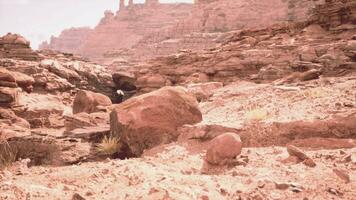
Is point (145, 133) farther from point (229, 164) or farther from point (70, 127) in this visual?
point (70, 127)

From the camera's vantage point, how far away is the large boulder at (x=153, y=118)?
6.56 meters

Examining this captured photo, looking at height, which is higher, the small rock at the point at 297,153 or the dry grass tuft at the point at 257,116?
the small rock at the point at 297,153

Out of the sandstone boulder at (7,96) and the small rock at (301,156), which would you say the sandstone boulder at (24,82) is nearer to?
the sandstone boulder at (7,96)

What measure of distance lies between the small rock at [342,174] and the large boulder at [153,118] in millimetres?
3328

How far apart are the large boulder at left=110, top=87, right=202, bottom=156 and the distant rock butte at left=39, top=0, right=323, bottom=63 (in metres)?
39.9

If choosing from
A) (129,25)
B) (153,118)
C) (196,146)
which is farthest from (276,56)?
(129,25)

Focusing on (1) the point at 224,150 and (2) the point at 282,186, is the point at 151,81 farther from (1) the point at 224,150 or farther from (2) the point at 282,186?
(2) the point at 282,186

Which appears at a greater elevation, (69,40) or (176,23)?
(176,23)

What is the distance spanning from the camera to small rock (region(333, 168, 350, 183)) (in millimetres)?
3584

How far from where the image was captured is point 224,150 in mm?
4477

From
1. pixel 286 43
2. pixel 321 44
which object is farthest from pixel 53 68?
pixel 321 44

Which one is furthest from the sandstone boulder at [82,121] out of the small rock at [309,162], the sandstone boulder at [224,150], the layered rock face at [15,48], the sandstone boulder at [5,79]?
the layered rock face at [15,48]

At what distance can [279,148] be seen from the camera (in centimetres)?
520

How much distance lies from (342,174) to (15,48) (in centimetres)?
2683
